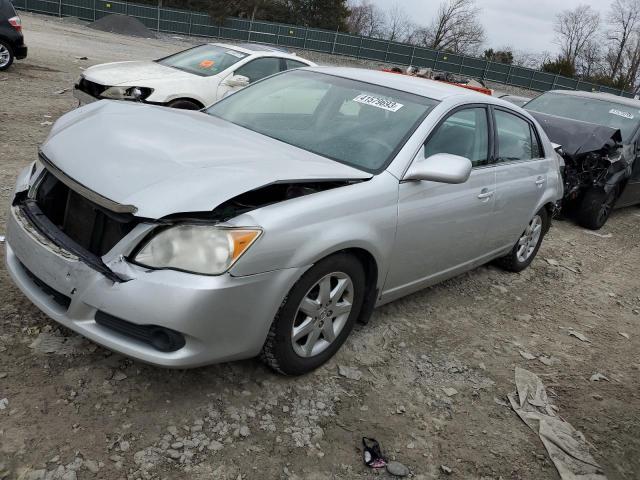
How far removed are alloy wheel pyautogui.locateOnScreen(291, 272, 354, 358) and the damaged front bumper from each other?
269 mm

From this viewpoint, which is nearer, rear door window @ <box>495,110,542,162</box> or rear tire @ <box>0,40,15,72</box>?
rear door window @ <box>495,110,542,162</box>

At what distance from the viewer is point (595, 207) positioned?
746 cm

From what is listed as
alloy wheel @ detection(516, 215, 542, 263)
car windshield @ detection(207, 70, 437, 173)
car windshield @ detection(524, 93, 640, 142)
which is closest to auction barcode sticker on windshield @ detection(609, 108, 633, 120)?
car windshield @ detection(524, 93, 640, 142)

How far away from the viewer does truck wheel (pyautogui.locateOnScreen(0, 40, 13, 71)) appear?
34.7 feet

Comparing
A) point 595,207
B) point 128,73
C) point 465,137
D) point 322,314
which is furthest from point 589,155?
point 128,73

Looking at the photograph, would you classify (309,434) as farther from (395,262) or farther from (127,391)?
(395,262)

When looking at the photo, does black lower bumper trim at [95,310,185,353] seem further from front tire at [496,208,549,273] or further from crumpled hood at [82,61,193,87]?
crumpled hood at [82,61,193,87]

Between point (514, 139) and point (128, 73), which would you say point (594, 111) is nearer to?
point (514, 139)

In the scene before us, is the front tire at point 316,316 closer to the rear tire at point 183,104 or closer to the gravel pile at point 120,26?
the rear tire at point 183,104

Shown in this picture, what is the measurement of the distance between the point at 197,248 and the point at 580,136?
6484mm

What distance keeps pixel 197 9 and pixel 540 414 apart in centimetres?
4875

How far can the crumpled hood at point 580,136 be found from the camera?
7.18 m

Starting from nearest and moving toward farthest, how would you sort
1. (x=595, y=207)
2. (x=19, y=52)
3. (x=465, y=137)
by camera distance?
1. (x=465, y=137)
2. (x=595, y=207)
3. (x=19, y=52)

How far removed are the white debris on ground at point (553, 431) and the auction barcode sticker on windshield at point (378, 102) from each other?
1.93m
